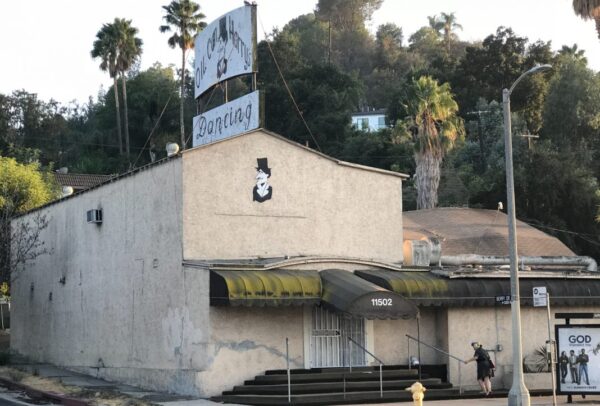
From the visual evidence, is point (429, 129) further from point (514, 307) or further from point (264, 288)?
point (514, 307)

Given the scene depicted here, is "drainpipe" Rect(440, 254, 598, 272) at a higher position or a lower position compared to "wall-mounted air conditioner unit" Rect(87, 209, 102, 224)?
lower

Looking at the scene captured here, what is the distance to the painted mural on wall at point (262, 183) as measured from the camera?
28375 mm

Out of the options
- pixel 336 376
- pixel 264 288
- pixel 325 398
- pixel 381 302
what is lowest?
pixel 325 398

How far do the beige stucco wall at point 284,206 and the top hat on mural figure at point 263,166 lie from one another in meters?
0.12

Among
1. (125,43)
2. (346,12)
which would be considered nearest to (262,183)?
(125,43)

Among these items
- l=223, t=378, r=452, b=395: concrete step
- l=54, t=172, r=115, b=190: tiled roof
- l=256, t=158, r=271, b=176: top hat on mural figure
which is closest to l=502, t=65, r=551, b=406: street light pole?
l=223, t=378, r=452, b=395: concrete step

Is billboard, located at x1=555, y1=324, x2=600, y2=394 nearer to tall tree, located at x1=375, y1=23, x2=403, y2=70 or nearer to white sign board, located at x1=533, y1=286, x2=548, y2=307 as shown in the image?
white sign board, located at x1=533, y1=286, x2=548, y2=307

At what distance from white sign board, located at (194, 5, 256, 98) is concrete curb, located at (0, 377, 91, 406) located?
12.0m

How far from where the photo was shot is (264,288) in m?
25.5

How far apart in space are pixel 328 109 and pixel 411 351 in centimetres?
5949

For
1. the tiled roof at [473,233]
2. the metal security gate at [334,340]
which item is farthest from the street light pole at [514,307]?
the tiled roof at [473,233]

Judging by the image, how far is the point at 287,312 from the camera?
2727 cm

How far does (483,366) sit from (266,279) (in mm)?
6745

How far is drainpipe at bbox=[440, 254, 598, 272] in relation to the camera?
33.7 metres
